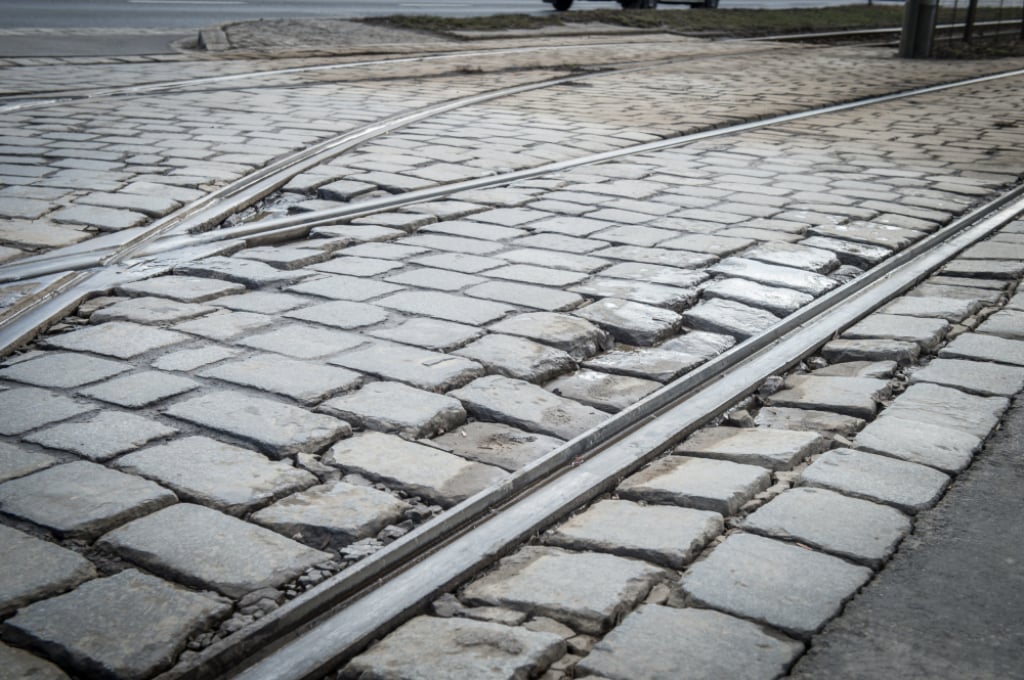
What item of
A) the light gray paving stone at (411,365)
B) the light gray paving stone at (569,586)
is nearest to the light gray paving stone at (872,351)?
the light gray paving stone at (411,365)

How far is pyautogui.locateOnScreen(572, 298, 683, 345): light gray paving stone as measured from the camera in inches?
140

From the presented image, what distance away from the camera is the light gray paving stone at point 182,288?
12.7ft

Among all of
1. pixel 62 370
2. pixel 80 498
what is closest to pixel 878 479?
pixel 80 498

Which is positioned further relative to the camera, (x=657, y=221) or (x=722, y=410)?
(x=657, y=221)

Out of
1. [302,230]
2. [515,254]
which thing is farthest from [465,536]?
[302,230]

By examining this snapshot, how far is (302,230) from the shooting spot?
4.79 meters

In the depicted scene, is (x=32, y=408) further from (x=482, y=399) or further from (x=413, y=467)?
(x=482, y=399)

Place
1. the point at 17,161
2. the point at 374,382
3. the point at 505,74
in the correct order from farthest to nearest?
the point at 505,74 < the point at 17,161 < the point at 374,382

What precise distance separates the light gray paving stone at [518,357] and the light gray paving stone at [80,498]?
111 cm

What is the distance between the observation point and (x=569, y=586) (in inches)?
83.7

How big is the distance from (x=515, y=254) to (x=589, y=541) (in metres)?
2.31

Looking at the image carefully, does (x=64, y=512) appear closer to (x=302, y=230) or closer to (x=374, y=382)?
(x=374, y=382)

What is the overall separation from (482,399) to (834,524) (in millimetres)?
998

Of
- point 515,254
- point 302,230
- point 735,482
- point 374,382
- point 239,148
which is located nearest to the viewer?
point 735,482
